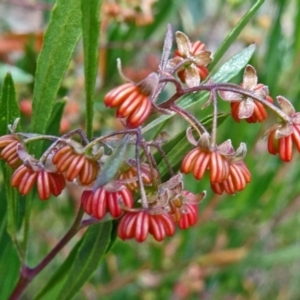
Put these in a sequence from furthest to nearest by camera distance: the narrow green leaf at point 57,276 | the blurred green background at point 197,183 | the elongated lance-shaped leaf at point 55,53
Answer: the blurred green background at point 197,183 < the narrow green leaf at point 57,276 < the elongated lance-shaped leaf at point 55,53

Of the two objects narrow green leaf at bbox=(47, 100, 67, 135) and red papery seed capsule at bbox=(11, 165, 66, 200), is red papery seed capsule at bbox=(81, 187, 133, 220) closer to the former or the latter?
red papery seed capsule at bbox=(11, 165, 66, 200)

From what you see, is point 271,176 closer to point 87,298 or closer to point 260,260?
point 260,260

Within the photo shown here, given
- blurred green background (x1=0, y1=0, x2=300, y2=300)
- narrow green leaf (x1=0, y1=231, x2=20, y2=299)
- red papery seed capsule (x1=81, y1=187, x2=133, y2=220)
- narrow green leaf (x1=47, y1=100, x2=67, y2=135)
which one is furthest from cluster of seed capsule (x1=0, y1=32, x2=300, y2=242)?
blurred green background (x1=0, y1=0, x2=300, y2=300)

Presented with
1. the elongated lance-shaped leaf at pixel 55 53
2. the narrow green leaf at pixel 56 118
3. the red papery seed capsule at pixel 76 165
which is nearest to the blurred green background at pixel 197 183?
the narrow green leaf at pixel 56 118

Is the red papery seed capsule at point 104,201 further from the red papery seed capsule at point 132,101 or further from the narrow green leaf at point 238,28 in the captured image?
the narrow green leaf at point 238,28

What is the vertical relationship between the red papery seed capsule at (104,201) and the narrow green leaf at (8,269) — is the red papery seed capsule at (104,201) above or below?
above

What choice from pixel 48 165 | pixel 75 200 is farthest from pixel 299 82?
pixel 48 165

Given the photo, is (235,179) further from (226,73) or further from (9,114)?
(9,114)
